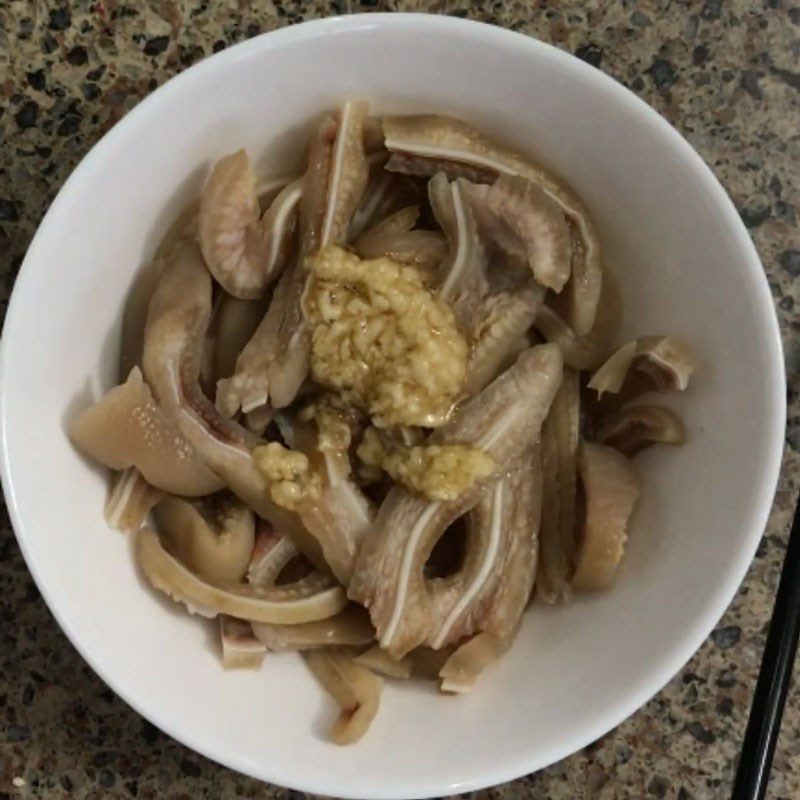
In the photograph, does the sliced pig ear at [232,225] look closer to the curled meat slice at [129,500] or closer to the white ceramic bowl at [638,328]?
the white ceramic bowl at [638,328]

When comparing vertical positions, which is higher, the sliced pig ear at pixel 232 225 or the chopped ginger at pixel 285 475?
the sliced pig ear at pixel 232 225

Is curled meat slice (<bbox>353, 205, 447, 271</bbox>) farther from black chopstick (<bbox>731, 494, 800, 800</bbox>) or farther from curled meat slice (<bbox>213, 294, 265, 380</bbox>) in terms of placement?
black chopstick (<bbox>731, 494, 800, 800</bbox>)

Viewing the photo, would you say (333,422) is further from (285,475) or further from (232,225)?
(232,225)

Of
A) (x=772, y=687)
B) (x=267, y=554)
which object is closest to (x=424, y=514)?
(x=267, y=554)

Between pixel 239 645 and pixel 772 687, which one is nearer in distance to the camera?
pixel 239 645

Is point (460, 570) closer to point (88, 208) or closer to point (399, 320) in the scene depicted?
point (399, 320)

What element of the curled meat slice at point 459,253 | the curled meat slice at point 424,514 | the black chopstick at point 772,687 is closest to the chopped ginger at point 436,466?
the curled meat slice at point 424,514
